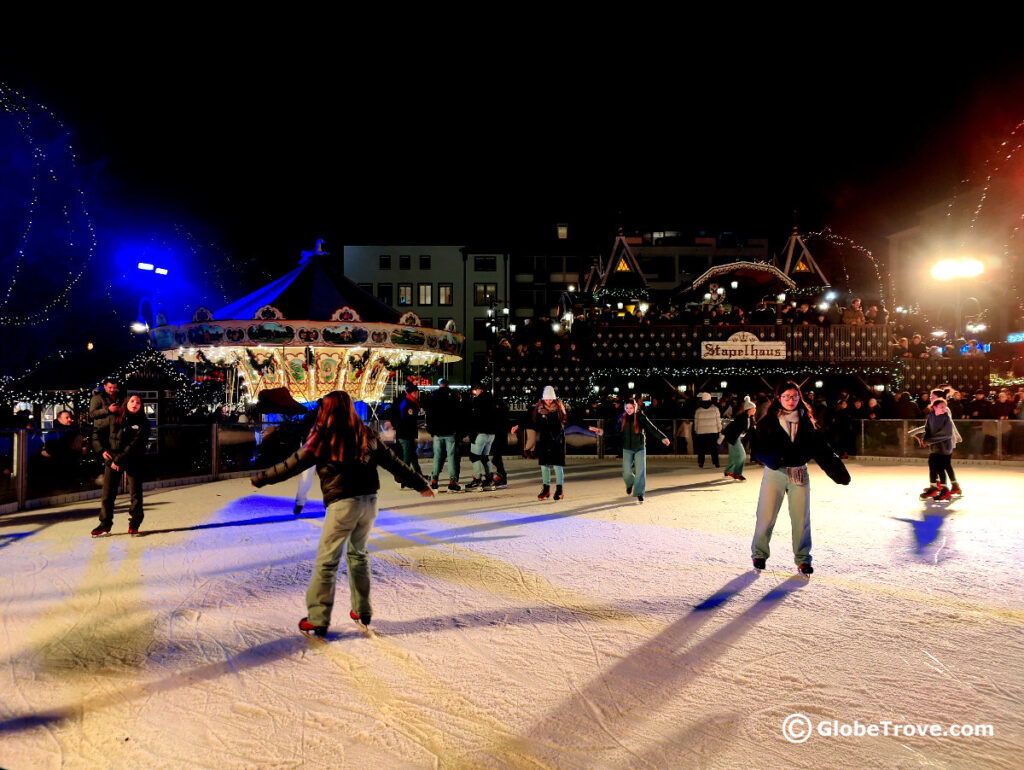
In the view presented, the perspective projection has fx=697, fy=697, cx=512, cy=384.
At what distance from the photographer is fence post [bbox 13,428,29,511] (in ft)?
31.2

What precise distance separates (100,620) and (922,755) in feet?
15.2

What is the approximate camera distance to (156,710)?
3.16 m

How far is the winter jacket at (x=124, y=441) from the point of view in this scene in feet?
25.4

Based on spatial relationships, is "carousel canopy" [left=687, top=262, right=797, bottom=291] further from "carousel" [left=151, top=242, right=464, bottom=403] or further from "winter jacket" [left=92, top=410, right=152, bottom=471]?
"winter jacket" [left=92, top=410, right=152, bottom=471]

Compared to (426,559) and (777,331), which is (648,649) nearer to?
(426,559)

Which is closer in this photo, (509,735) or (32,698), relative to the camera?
(509,735)

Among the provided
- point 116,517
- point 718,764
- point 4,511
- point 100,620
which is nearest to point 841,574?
point 718,764

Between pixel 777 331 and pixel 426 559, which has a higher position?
pixel 777 331

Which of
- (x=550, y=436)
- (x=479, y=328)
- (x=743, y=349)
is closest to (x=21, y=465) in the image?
(x=550, y=436)

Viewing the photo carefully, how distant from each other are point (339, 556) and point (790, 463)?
3693 mm

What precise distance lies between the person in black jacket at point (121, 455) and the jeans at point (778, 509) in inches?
258

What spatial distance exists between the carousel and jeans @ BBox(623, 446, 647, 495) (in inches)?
368

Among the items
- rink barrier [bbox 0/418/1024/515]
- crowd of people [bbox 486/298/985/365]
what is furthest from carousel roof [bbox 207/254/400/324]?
crowd of people [bbox 486/298/985/365]

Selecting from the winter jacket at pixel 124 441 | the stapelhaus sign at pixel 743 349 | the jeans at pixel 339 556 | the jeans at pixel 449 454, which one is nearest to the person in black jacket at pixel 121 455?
the winter jacket at pixel 124 441
